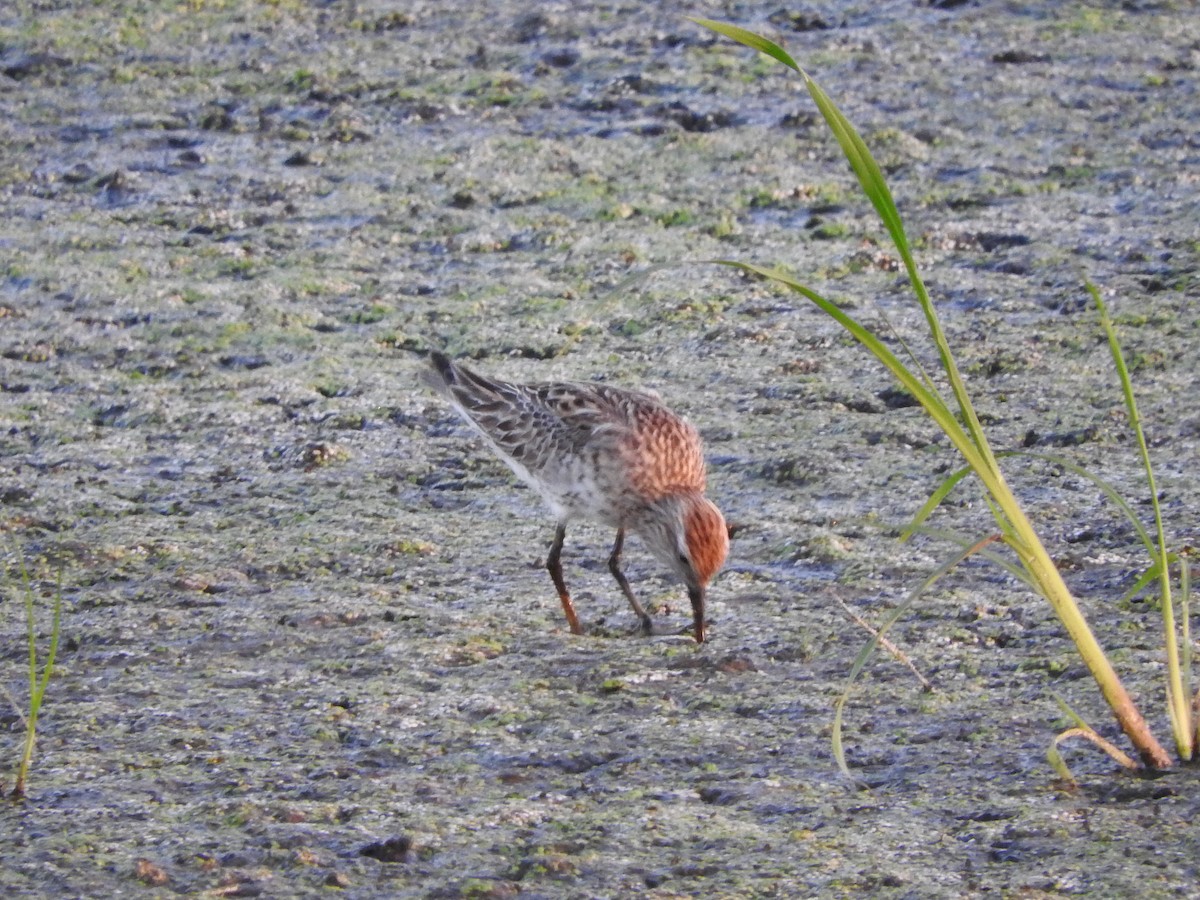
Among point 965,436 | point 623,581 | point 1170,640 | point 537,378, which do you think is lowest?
point 623,581

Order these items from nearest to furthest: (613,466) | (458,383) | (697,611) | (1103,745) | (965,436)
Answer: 1. (965,436)
2. (1103,745)
3. (697,611)
4. (613,466)
5. (458,383)

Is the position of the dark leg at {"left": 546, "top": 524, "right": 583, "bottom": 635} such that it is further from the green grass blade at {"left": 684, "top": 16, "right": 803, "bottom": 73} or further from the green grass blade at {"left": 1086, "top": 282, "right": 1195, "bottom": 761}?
the green grass blade at {"left": 684, "top": 16, "right": 803, "bottom": 73}

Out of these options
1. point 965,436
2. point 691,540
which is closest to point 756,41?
point 965,436

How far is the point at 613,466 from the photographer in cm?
595

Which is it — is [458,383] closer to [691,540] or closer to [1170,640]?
[691,540]

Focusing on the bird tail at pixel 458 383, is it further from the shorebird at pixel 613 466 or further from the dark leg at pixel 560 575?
the dark leg at pixel 560 575

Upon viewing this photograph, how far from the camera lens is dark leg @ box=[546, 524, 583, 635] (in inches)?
214

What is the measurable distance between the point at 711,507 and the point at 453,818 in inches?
74.2

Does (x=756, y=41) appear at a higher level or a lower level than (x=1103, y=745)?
higher

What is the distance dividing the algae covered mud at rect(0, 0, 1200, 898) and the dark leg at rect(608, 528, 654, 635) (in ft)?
0.46

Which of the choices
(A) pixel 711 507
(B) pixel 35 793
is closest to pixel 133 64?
(A) pixel 711 507

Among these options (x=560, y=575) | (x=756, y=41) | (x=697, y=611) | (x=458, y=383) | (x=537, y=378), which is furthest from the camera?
(x=537, y=378)

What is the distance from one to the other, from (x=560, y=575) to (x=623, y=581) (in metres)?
0.21

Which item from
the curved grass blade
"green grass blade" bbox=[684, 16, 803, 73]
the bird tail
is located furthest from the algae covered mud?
"green grass blade" bbox=[684, 16, 803, 73]
